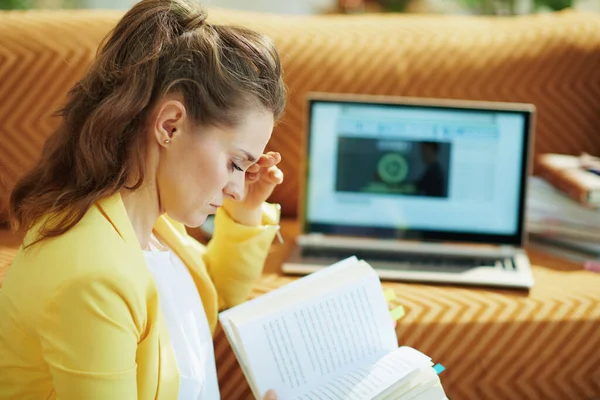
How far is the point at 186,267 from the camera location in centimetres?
110

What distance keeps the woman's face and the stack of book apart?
0.83 m

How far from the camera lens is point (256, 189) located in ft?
3.71

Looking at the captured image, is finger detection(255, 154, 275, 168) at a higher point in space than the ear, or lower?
lower

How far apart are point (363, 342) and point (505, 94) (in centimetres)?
81

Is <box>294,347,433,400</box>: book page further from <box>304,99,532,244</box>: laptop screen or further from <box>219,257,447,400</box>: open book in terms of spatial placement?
<box>304,99,532,244</box>: laptop screen

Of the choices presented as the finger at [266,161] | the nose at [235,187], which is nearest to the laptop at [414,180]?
the finger at [266,161]

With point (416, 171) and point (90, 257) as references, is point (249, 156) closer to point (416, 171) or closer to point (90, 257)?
point (90, 257)

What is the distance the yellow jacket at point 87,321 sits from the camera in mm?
758

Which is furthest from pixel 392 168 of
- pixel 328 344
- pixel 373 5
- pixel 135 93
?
pixel 373 5

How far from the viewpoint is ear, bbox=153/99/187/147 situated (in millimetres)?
813

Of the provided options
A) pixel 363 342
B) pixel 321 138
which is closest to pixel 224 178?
pixel 363 342

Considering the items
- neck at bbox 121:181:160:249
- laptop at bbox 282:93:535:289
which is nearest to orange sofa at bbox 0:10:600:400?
laptop at bbox 282:93:535:289

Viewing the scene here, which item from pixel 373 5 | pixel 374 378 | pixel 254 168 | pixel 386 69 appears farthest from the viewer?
pixel 373 5

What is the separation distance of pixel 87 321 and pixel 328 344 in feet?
1.23
